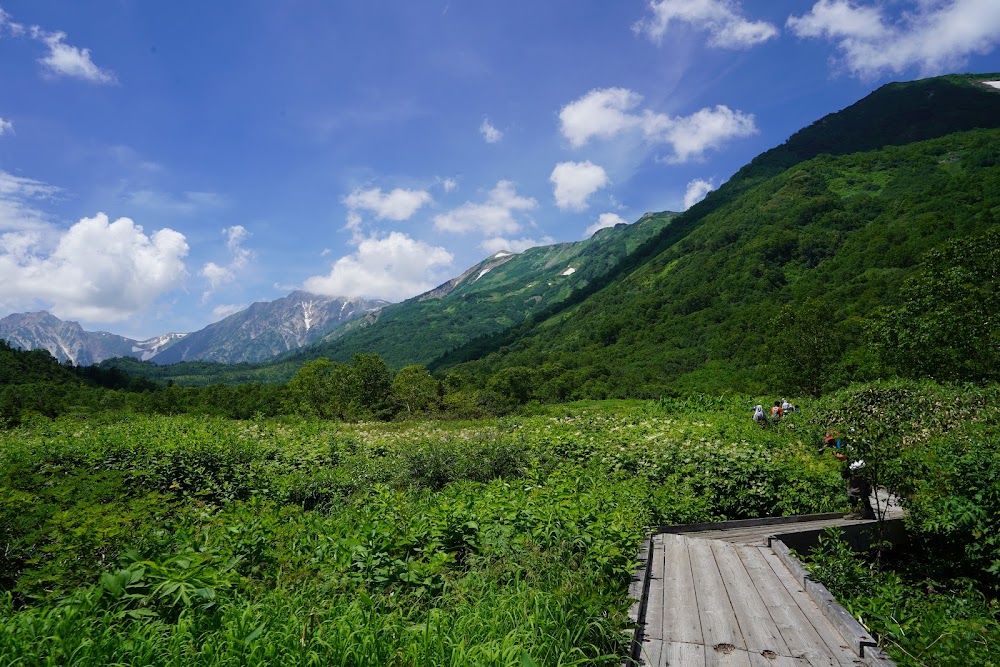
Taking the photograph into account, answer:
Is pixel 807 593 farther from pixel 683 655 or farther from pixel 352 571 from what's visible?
pixel 352 571

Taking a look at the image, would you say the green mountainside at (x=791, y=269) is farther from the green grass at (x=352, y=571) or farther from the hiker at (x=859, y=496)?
the green grass at (x=352, y=571)

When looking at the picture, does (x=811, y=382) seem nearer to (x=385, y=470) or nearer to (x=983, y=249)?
(x=983, y=249)

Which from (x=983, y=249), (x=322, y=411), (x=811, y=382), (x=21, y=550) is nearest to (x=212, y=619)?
(x=21, y=550)

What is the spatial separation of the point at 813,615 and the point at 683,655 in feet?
5.01

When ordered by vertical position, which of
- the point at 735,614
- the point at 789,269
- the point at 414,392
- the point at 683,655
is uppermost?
the point at 789,269

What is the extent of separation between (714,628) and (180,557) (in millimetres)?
4672

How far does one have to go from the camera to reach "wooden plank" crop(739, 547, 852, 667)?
12.3ft

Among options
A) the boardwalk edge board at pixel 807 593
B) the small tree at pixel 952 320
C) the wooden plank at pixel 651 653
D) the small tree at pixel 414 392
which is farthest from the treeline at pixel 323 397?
the wooden plank at pixel 651 653

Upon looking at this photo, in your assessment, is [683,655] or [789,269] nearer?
[683,655]

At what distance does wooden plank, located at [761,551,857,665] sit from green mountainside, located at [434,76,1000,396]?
34.2 meters

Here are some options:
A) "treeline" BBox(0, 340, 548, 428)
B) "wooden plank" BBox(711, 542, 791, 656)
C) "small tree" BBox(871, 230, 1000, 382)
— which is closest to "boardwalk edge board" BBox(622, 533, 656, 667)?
"wooden plank" BBox(711, 542, 791, 656)

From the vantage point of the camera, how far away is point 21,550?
4.68 meters

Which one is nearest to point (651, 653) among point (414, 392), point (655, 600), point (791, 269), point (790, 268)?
point (655, 600)

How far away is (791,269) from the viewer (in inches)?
3893
